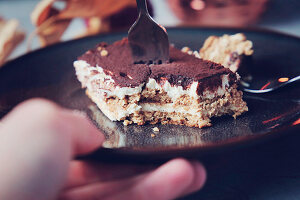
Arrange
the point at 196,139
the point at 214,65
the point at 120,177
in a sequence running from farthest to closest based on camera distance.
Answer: the point at 214,65, the point at 196,139, the point at 120,177

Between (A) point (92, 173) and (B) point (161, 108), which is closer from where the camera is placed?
(A) point (92, 173)

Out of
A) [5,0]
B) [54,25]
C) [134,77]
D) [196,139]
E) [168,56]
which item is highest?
[5,0]

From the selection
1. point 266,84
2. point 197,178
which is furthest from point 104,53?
point 197,178

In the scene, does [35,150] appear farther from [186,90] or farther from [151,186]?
[186,90]

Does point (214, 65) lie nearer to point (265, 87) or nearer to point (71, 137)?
point (265, 87)

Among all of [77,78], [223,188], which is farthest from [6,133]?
[77,78]

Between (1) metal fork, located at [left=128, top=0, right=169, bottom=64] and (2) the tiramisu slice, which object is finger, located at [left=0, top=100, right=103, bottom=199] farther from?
(1) metal fork, located at [left=128, top=0, right=169, bottom=64]

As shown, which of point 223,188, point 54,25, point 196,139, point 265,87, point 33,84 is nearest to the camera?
point 223,188
